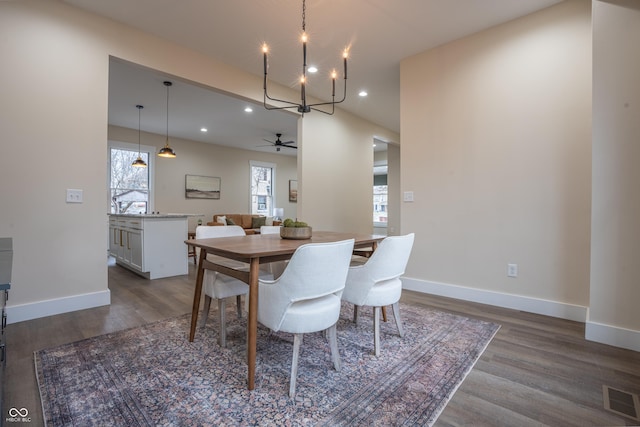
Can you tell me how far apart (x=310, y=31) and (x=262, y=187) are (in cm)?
676

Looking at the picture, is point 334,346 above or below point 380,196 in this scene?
below

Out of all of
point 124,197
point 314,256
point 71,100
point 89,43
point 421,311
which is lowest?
point 421,311

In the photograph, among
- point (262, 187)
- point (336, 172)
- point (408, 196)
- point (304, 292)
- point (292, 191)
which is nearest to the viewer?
point (304, 292)

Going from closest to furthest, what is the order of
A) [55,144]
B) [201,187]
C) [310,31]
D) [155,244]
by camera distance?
[55,144], [310,31], [155,244], [201,187]

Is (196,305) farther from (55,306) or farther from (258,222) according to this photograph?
(258,222)

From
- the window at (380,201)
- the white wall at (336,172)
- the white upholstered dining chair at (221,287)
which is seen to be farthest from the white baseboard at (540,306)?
the window at (380,201)

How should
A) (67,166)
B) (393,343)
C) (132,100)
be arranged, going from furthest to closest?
(132,100) → (67,166) → (393,343)

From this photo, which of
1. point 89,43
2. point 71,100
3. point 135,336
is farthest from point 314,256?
point 89,43

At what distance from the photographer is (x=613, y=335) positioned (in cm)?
210

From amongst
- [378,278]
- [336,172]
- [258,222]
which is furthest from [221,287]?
[258,222]

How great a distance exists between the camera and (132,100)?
16.1 ft

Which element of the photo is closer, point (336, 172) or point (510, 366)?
point (510, 366)

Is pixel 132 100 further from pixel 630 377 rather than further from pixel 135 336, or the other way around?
pixel 630 377

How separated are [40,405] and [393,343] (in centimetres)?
202
